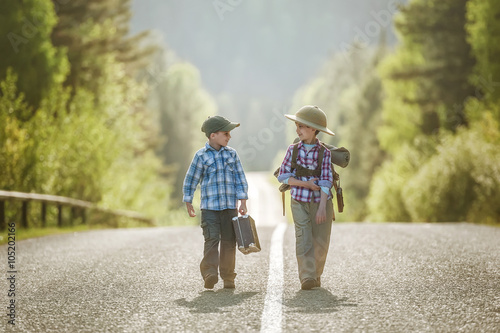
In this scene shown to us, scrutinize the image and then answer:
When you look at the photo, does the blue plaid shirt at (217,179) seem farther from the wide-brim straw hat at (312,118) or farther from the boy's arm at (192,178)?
the wide-brim straw hat at (312,118)

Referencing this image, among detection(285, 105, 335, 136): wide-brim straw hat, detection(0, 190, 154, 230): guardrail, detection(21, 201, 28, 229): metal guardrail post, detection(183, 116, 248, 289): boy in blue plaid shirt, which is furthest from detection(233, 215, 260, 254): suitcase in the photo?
detection(21, 201, 28, 229): metal guardrail post

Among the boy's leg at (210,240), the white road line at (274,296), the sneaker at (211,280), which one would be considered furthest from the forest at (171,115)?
the sneaker at (211,280)

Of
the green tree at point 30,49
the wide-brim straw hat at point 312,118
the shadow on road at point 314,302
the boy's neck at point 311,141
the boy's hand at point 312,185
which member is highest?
the green tree at point 30,49

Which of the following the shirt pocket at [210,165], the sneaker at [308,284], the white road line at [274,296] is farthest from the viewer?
the shirt pocket at [210,165]

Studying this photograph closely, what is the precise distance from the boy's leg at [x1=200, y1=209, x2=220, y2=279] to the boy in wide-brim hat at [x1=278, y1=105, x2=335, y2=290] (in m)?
0.86

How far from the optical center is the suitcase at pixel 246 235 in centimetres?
714

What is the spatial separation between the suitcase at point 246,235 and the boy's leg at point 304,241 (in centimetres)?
46

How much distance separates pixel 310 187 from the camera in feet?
23.6

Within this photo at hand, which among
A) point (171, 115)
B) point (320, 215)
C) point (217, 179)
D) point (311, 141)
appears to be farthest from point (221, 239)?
point (171, 115)

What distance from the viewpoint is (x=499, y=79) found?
94.6ft

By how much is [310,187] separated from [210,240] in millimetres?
1228

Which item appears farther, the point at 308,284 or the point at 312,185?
the point at 312,185

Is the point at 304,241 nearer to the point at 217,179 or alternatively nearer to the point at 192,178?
the point at 217,179

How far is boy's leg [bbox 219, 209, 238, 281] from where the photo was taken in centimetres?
728
